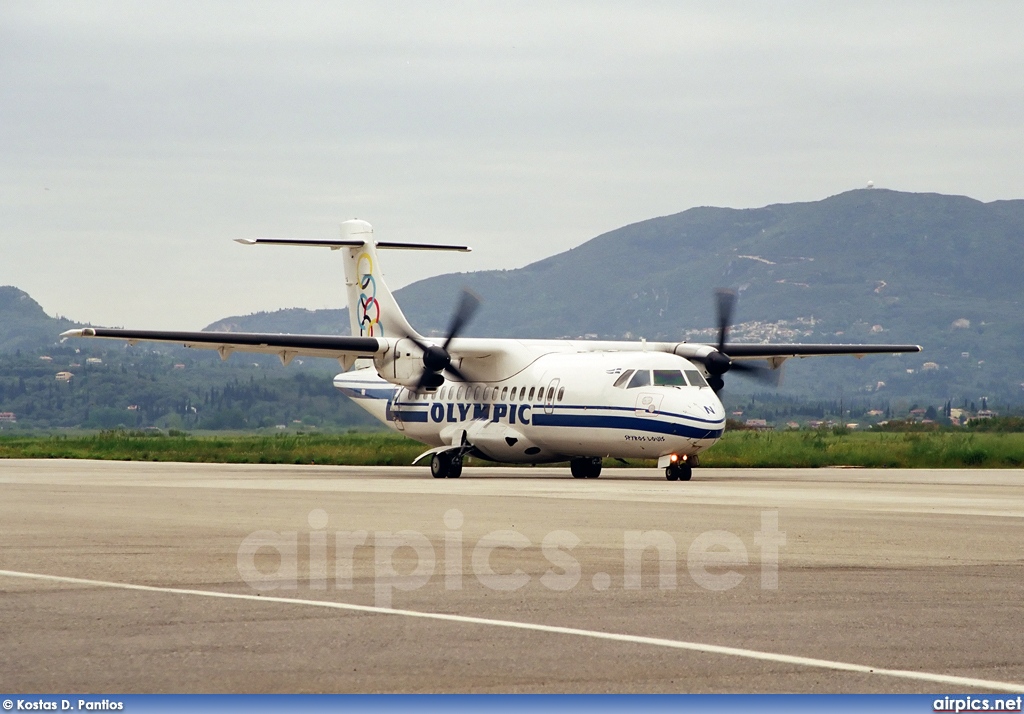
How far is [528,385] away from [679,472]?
4.70 m

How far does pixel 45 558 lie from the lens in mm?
12531

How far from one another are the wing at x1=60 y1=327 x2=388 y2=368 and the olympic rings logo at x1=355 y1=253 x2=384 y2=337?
10.5ft

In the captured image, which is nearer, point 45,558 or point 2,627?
point 2,627

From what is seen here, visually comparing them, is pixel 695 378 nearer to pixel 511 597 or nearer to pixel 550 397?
pixel 550 397

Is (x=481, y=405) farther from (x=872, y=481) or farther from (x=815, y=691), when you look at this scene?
(x=815, y=691)

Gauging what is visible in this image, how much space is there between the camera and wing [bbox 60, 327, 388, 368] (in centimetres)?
3111

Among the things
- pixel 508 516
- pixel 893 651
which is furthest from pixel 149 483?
pixel 893 651

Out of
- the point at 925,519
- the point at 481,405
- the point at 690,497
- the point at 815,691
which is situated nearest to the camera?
the point at 815,691

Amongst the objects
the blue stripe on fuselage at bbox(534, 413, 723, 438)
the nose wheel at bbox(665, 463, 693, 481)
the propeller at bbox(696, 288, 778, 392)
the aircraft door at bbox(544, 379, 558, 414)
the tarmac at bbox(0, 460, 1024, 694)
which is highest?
the propeller at bbox(696, 288, 778, 392)

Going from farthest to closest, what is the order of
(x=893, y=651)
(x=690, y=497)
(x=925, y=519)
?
(x=690, y=497) → (x=925, y=519) → (x=893, y=651)

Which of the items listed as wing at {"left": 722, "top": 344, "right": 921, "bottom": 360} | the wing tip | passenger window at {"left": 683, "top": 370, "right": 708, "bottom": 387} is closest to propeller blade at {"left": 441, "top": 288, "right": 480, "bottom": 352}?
passenger window at {"left": 683, "top": 370, "right": 708, "bottom": 387}

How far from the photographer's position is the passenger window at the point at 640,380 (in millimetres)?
29744

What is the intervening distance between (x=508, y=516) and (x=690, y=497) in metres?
5.24

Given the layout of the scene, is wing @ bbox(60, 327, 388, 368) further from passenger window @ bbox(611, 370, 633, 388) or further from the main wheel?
passenger window @ bbox(611, 370, 633, 388)
